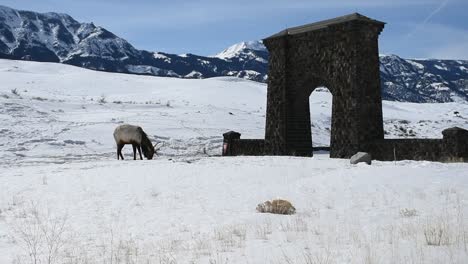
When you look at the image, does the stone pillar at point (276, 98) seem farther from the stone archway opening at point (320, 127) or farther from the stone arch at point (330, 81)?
the stone archway opening at point (320, 127)

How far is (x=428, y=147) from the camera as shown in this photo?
19.3 m

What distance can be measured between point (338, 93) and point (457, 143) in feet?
19.6

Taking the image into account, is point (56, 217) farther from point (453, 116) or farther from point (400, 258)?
point (453, 116)

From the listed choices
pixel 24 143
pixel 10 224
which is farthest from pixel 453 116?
pixel 10 224

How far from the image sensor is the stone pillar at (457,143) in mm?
18250

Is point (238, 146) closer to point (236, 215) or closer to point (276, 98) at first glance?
point (276, 98)

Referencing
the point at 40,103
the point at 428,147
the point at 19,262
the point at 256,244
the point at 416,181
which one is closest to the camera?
the point at 19,262

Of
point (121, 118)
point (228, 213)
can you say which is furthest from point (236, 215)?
point (121, 118)

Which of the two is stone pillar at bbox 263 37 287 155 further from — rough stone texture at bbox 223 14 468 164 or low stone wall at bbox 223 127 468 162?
low stone wall at bbox 223 127 468 162

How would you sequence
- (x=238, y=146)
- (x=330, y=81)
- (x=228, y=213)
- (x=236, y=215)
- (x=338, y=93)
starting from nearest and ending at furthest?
(x=236, y=215)
(x=228, y=213)
(x=338, y=93)
(x=330, y=81)
(x=238, y=146)

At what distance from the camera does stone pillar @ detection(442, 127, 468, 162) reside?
1825cm

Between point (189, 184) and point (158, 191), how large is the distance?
1106 millimetres

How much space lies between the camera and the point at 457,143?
719 inches

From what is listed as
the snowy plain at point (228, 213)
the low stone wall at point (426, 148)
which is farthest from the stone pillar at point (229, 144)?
the low stone wall at point (426, 148)
